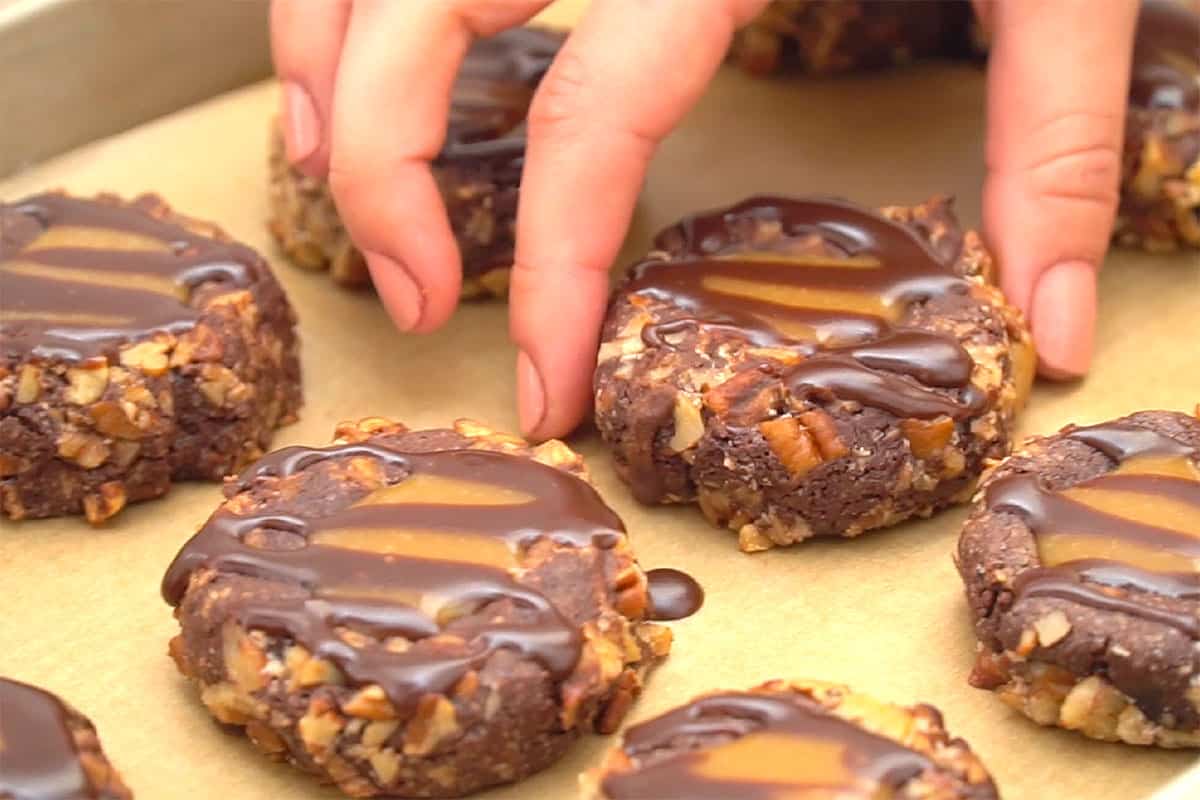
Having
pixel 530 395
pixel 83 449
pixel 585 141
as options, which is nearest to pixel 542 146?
pixel 585 141

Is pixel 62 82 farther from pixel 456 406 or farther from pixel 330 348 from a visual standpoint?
pixel 456 406

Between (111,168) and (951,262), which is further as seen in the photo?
(111,168)

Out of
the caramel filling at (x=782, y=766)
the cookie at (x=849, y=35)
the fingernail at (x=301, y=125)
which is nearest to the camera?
the caramel filling at (x=782, y=766)

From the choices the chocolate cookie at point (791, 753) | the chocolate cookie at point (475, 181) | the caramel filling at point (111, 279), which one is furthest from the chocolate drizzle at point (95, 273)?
the chocolate cookie at point (791, 753)

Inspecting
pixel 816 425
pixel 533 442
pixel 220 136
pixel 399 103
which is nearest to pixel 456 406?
pixel 533 442

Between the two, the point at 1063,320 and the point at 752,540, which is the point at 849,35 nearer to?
the point at 1063,320

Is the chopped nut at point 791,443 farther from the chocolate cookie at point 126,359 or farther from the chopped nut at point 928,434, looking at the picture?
the chocolate cookie at point 126,359

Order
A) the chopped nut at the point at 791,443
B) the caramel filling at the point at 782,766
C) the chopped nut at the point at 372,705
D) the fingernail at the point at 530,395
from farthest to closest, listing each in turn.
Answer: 1. the fingernail at the point at 530,395
2. the chopped nut at the point at 791,443
3. the chopped nut at the point at 372,705
4. the caramel filling at the point at 782,766
